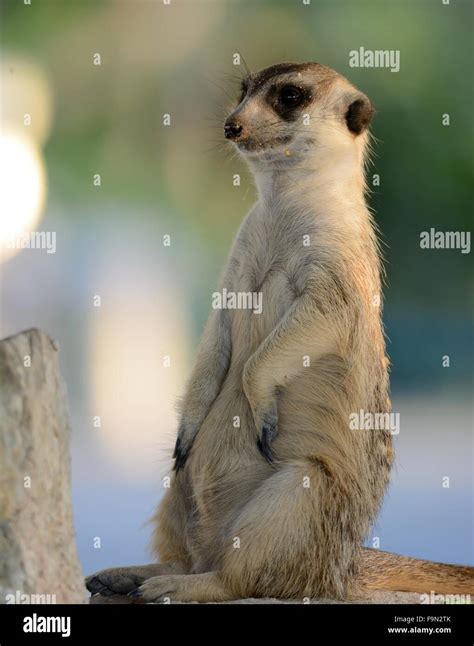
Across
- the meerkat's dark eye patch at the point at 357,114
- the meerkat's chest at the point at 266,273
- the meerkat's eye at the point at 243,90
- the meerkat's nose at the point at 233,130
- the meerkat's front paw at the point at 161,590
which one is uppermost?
the meerkat's eye at the point at 243,90

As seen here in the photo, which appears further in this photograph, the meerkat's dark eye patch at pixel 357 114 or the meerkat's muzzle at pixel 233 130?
the meerkat's dark eye patch at pixel 357 114

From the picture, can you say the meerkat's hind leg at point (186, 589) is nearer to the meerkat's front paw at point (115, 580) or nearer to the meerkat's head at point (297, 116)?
the meerkat's front paw at point (115, 580)

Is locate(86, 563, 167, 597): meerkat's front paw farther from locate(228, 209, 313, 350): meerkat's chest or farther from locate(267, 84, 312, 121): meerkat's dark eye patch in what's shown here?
locate(267, 84, 312, 121): meerkat's dark eye patch

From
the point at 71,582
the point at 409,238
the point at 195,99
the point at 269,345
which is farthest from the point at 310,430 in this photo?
the point at 195,99

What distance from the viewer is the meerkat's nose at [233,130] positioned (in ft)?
18.9

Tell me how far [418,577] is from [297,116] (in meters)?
2.35

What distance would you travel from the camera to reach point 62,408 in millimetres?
4434

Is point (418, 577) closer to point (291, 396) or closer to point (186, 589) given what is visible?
A: point (291, 396)

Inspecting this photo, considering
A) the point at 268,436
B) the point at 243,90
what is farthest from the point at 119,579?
the point at 243,90

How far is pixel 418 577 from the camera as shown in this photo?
5.85 metres

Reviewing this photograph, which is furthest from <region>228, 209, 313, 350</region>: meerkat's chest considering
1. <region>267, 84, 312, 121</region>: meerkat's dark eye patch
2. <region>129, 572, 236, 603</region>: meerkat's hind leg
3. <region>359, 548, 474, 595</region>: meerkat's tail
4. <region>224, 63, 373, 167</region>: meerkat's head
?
<region>359, 548, 474, 595</region>: meerkat's tail

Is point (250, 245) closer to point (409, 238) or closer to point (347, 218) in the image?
point (347, 218)

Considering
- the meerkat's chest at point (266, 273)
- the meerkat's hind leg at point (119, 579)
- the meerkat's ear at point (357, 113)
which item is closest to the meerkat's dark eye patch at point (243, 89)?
the meerkat's ear at point (357, 113)

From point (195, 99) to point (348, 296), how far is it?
2274mm
